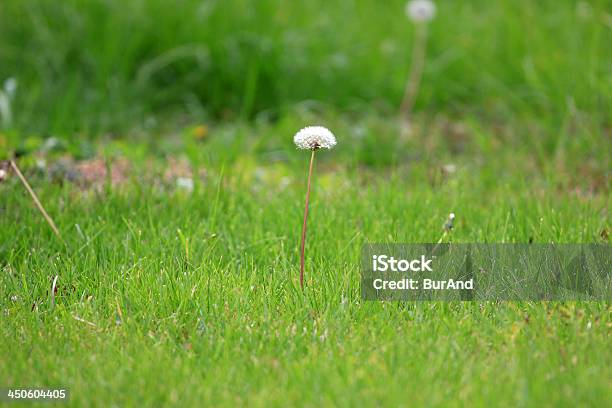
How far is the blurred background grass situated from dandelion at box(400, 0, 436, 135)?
0.27ft

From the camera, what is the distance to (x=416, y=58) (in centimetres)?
614

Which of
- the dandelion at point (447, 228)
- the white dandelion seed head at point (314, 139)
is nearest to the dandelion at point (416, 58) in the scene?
the dandelion at point (447, 228)

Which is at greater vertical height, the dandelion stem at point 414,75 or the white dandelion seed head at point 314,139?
the dandelion stem at point 414,75

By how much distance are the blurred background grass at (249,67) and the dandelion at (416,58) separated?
0.27 feet

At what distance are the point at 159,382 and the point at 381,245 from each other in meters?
1.19

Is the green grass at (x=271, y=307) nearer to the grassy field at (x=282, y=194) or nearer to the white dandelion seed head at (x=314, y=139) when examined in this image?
the grassy field at (x=282, y=194)

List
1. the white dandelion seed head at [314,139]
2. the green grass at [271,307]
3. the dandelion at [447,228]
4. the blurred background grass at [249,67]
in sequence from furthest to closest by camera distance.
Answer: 1. the blurred background grass at [249,67]
2. the dandelion at [447,228]
3. the white dandelion seed head at [314,139]
4. the green grass at [271,307]

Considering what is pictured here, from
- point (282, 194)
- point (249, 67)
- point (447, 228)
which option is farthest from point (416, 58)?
point (447, 228)

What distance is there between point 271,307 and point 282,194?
1.27 meters

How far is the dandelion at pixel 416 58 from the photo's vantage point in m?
5.66

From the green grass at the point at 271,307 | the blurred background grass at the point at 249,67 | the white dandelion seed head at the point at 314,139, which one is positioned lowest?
the green grass at the point at 271,307

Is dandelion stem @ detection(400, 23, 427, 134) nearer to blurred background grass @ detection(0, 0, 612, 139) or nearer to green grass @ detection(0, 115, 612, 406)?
blurred background grass @ detection(0, 0, 612, 139)

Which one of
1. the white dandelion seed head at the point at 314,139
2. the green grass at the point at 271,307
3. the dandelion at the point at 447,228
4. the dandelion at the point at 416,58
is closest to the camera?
the green grass at the point at 271,307

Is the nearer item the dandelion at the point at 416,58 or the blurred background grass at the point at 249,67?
the blurred background grass at the point at 249,67
